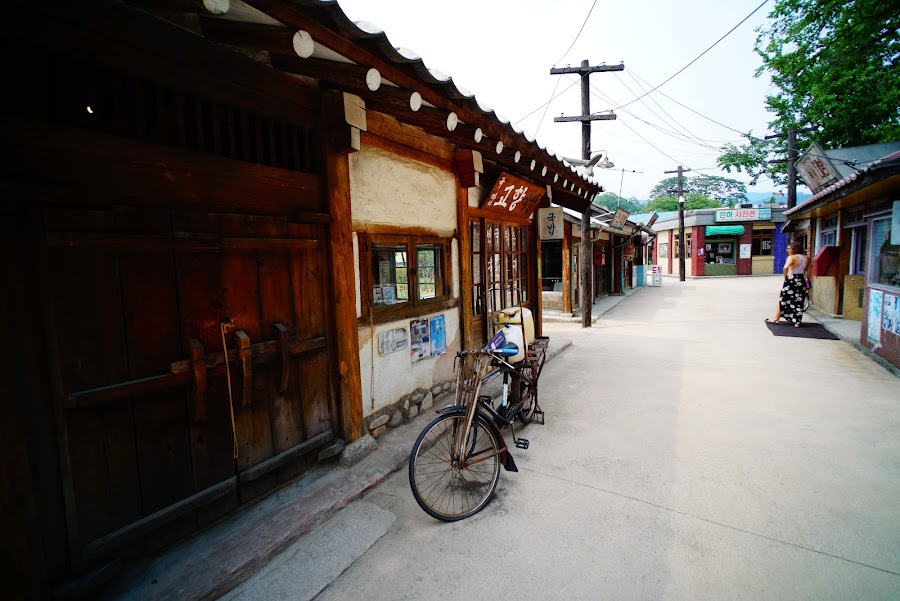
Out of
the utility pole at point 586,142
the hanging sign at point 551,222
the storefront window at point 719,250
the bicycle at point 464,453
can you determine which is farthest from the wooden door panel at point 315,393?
the storefront window at point 719,250

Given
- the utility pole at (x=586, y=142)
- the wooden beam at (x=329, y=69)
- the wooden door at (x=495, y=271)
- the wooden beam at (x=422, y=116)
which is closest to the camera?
the wooden beam at (x=329, y=69)

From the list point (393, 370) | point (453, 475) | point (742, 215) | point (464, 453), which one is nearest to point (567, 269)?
point (393, 370)

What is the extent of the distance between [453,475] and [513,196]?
4725 millimetres

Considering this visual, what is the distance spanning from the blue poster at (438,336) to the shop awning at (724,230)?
3000 centimetres

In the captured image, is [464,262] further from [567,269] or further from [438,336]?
[567,269]

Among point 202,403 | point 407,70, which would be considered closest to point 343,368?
point 202,403

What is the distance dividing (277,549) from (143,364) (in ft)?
4.70

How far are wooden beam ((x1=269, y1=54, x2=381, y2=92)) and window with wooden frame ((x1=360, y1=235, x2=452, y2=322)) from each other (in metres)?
1.45

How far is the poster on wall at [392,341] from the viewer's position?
419cm

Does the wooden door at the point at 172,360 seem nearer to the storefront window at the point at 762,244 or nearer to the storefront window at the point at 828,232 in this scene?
the storefront window at the point at 828,232

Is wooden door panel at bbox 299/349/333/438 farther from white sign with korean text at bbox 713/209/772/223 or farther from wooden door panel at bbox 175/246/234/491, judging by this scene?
white sign with korean text at bbox 713/209/772/223

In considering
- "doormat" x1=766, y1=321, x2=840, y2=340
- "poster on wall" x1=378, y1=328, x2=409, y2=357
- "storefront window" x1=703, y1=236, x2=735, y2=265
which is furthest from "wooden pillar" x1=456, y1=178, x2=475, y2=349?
"storefront window" x1=703, y1=236, x2=735, y2=265

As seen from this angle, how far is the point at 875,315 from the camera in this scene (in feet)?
23.8

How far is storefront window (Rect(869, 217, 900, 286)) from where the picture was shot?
6812 millimetres
